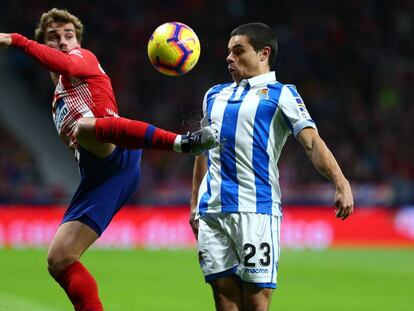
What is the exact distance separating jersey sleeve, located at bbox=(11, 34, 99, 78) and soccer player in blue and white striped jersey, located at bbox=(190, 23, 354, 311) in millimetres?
882

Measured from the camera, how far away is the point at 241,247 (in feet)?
16.5

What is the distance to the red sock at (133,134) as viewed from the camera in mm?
5008

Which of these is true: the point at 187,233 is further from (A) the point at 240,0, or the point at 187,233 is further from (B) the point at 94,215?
(B) the point at 94,215

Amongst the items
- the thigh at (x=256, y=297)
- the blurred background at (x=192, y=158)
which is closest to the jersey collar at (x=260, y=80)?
the thigh at (x=256, y=297)

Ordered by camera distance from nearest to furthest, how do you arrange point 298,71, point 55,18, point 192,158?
point 55,18
point 192,158
point 298,71

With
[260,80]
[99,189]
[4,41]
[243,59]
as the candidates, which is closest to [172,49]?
[243,59]

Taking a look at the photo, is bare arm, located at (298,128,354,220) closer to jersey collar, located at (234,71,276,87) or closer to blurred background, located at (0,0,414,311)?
jersey collar, located at (234,71,276,87)

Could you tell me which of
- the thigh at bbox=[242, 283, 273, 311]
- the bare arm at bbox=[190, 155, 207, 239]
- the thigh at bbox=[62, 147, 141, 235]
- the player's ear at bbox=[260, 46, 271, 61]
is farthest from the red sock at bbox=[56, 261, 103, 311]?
the player's ear at bbox=[260, 46, 271, 61]

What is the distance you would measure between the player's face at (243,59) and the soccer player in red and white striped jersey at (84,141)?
587mm

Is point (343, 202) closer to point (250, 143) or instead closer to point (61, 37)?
point (250, 143)

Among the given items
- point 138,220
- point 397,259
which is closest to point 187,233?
point 138,220

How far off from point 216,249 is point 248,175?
18.3 inches

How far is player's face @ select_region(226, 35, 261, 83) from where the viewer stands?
5.15m

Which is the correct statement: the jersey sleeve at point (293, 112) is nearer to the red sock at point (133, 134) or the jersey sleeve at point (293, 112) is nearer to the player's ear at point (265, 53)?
the player's ear at point (265, 53)
